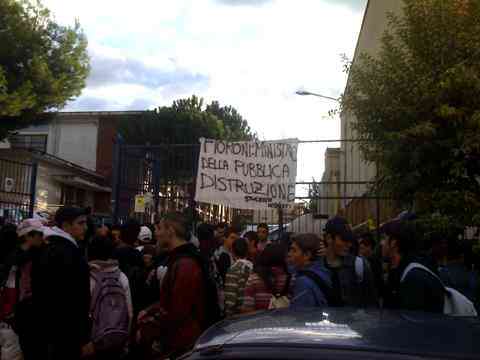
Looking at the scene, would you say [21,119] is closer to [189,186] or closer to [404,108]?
[189,186]

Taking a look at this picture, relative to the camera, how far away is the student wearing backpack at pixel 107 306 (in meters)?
4.57

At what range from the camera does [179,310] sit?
3.85 metres

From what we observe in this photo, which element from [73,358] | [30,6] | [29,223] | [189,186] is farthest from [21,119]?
[73,358]

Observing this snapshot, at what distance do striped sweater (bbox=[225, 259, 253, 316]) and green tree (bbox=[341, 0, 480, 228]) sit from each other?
188 cm

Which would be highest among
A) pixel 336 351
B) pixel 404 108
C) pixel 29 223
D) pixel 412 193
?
pixel 404 108

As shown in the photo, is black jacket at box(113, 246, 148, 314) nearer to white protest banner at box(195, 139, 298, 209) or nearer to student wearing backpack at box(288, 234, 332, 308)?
student wearing backpack at box(288, 234, 332, 308)

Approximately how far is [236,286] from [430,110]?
2.79 m

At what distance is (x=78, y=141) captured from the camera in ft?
124

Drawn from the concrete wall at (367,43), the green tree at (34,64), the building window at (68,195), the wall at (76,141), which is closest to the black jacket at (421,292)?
the concrete wall at (367,43)

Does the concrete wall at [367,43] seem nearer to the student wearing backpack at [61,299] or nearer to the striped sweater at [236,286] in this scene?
the striped sweater at [236,286]

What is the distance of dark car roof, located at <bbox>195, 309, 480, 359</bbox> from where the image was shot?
81.5 inches

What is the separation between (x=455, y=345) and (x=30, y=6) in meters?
20.1

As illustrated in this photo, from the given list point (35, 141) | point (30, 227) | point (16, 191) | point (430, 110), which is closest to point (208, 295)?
point (30, 227)

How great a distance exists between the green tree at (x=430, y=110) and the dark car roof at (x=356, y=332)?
316 cm
